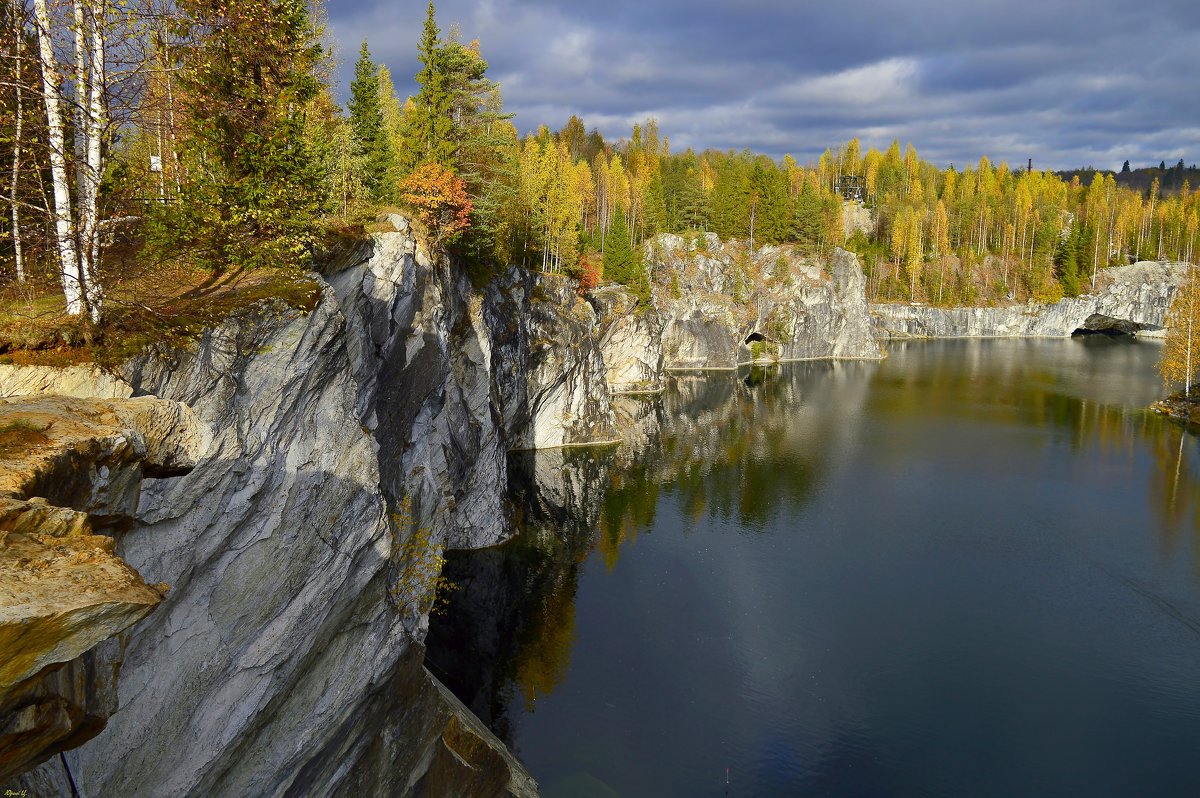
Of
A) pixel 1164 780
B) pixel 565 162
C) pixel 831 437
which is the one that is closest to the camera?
pixel 1164 780

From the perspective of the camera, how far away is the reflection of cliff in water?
2667 cm

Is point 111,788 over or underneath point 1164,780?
over

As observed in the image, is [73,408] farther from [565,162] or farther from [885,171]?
[885,171]

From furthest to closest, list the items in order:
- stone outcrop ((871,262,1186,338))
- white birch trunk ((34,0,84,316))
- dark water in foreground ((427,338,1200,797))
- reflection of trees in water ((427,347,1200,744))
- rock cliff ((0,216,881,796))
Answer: stone outcrop ((871,262,1186,338)), reflection of trees in water ((427,347,1200,744)), dark water in foreground ((427,338,1200,797)), white birch trunk ((34,0,84,316)), rock cliff ((0,216,881,796))

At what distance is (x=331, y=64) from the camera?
39531 mm

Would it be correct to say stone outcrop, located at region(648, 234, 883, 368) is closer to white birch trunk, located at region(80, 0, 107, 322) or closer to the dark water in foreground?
the dark water in foreground

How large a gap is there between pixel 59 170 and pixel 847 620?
2771 centimetres

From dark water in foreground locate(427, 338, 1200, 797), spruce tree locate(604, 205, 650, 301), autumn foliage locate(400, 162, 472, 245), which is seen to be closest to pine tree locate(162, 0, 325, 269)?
autumn foliage locate(400, 162, 472, 245)

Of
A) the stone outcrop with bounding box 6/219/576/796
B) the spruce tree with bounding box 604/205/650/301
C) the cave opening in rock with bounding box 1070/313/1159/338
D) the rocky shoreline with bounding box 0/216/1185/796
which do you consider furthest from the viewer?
the cave opening in rock with bounding box 1070/313/1159/338

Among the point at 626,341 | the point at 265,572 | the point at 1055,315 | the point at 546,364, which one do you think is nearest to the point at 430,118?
the point at 546,364

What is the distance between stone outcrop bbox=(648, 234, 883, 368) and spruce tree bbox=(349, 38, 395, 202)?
48864 millimetres

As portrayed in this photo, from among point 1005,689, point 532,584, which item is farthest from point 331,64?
point 1005,689

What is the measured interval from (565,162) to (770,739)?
234 ft

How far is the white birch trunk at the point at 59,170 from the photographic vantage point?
400 inches
